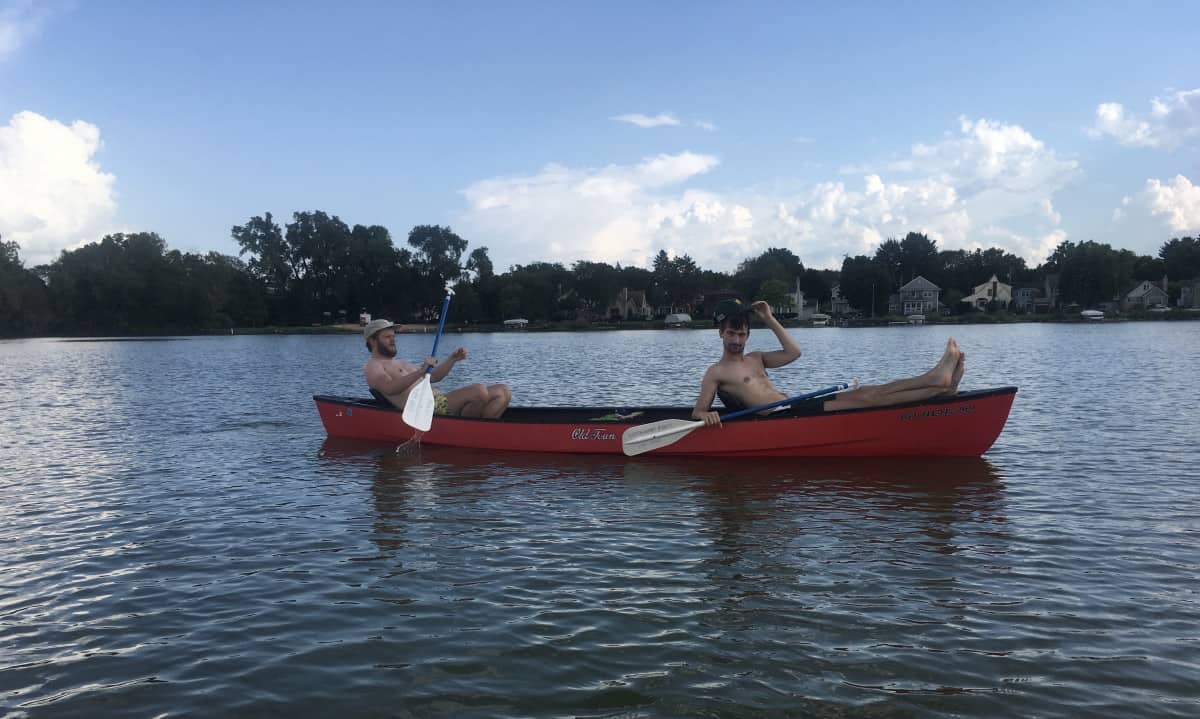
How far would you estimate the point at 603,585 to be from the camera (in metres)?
5.86

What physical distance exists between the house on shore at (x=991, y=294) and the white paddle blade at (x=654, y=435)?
406 feet

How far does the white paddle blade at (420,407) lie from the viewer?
38.1 feet

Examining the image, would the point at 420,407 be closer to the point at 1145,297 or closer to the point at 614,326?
the point at 614,326

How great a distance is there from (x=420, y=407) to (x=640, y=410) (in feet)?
11.2

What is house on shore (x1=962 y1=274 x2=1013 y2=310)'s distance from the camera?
122 metres

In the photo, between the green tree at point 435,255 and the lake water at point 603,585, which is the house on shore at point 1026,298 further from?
the lake water at point 603,585

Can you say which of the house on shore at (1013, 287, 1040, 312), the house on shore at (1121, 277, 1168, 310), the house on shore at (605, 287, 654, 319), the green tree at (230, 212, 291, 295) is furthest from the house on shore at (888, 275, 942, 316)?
the green tree at (230, 212, 291, 295)

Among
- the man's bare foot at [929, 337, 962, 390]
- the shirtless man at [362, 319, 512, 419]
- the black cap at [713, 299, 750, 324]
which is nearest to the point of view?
the man's bare foot at [929, 337, 962, 390]

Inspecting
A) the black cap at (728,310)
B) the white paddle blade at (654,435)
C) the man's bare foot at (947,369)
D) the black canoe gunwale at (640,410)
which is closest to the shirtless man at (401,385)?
the black canoe gunwale at (640,410)

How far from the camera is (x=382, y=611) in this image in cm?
550

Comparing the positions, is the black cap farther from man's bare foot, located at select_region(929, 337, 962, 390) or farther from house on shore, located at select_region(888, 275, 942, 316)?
house on shore, located at select_region(888, 275, 942, 316)

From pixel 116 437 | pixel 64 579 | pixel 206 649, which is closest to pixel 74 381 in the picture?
pixel 116 437

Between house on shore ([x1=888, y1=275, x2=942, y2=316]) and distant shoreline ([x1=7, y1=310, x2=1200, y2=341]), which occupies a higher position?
house on shore ([x1=888, y1=275, x2=942, y2=316])

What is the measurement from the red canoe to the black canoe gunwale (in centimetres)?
2
